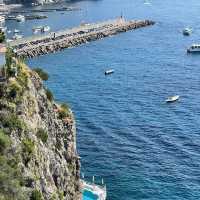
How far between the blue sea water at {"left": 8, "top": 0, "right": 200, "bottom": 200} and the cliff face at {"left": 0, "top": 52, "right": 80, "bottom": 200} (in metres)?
21.4

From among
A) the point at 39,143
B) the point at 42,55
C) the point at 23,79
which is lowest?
the point at 42,55

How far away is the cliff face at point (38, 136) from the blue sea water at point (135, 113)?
70.1 feet

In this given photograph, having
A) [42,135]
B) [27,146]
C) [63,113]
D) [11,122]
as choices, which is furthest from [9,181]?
[63,113]

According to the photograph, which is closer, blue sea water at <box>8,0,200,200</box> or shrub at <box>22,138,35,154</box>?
shrub at <box>22,138,35,154</box>

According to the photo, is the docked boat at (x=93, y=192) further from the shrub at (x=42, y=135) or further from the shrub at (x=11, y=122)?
the shrub at (x=11, y=122)

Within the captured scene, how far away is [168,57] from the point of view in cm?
17100

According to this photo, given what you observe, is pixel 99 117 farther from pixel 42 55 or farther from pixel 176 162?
pixel 42 55

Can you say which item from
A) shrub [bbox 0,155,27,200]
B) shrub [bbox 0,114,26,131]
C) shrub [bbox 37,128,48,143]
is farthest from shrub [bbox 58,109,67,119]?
shrub [bbox 0,155,27,200]

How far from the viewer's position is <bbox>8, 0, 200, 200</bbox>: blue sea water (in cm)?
8475

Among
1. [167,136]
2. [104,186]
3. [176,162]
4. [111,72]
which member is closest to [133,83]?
[111,72]

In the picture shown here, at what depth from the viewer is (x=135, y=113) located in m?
116

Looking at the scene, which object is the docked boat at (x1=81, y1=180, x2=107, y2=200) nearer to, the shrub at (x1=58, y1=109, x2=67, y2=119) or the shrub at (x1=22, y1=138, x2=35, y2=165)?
the shrub at (x1=58, y1=109, x2=67, y2=119)

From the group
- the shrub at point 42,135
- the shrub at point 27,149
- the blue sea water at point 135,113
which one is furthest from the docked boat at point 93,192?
the shrub at point 27,149

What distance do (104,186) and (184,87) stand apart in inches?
2435
